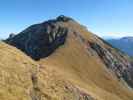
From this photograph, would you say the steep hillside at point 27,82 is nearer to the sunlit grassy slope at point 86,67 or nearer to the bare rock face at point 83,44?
the sunlit grassy slope at point 86,67

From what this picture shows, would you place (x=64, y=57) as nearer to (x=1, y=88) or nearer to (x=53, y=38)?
(x=53, y=38)

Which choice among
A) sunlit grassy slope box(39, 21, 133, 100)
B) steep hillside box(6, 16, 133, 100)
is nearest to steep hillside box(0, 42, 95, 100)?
steep hillside box(6, 16, 133, 100)

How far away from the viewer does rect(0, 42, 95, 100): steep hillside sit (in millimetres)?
45938

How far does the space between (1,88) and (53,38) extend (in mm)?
145468

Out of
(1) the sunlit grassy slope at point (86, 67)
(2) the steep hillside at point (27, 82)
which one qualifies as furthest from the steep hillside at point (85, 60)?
(2) the steep hillside at point (27, 82)

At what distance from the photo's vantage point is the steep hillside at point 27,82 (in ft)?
151

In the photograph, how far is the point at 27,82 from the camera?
50812mm

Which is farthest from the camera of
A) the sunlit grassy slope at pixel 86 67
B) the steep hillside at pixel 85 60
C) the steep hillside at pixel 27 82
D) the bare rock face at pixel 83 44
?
the bare rock face at pixel 83 44

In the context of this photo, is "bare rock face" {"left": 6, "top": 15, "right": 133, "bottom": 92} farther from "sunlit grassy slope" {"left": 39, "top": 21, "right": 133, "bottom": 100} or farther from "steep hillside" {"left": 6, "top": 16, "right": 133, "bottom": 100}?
"sunlit grassy slope" {"left": 39, "top": 21, "right": 133, "bottom": 100}

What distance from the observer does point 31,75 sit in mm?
54594

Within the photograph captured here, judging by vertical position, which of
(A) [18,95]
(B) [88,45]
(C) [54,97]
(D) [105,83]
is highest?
(A) [18,95]

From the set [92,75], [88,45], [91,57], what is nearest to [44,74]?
[92,75]

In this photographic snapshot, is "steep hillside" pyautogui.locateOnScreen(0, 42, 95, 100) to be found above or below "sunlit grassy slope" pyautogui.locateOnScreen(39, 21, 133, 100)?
above

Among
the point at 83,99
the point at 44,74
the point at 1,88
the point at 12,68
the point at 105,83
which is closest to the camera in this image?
the point at 1,88
